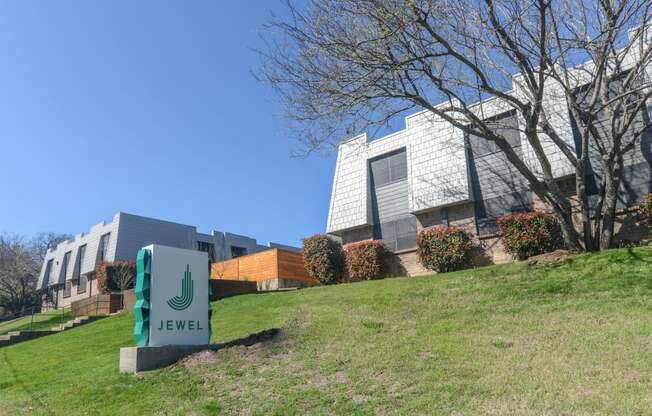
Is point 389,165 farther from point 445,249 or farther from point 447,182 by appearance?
point 445,249

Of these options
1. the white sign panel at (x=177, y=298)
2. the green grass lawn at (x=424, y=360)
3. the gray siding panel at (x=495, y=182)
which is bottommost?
the green grass lawn at (x=424, y=360)

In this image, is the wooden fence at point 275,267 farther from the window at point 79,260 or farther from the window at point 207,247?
the window at point 79,260

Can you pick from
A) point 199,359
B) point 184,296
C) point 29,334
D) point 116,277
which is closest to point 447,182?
point 184,296

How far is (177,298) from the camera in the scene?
988 centimetres

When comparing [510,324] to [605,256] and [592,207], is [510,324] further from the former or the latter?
[592,207]

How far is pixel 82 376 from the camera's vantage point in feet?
30.6

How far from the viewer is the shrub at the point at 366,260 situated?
59.7ft

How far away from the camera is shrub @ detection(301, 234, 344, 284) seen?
1911cm

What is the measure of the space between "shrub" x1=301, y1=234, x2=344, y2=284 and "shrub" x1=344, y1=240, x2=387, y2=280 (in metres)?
0.59

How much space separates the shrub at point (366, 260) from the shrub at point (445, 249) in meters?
1.80

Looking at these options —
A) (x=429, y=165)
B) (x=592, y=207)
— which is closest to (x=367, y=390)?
(x=592, y=207)

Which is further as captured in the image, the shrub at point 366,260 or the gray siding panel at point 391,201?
the gray siding panel at point 391,201

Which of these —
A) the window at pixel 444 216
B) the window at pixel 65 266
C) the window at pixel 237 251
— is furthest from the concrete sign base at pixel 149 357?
the window at pixel 65 266

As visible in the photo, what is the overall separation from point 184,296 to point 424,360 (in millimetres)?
5043
